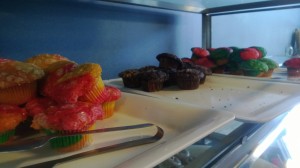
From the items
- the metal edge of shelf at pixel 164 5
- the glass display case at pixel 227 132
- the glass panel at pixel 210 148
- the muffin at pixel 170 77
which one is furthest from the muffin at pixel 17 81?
the metal edge of shelf at pixel 164 5

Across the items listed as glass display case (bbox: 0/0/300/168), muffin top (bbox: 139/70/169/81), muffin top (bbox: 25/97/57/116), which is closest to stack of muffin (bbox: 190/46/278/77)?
glass display case (bbox: 0/0/300/168)

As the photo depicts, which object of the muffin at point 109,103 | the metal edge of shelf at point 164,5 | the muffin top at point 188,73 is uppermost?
the metal edge of shelf at point 164,5

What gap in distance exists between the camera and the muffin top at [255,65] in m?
0.95

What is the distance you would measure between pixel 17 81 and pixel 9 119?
0.07 metres

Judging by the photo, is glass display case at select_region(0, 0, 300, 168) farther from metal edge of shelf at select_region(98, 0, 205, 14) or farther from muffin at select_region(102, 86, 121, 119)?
metal edge of shelf at select_region(98, 0, 205, 14)

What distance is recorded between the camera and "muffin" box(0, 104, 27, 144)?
40 cm

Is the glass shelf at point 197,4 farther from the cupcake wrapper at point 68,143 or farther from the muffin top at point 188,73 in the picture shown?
the cupcake wrapper at point 68,143

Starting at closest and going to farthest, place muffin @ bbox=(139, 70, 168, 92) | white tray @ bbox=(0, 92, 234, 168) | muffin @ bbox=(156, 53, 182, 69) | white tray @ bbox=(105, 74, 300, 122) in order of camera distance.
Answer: white tray @ bbox=(0, 92, 234, 168) < white tray @ bbox=(105, 74, 300, 122) < muffin @ bbox=(139, 70, 168, 92) < muffin @ bbox=(156, 53, 182, 69)

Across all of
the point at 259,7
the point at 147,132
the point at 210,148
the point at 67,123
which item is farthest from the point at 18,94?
the point at 259,7

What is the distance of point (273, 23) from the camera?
2.41 m

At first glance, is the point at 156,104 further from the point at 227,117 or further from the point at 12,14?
the point at 12,14

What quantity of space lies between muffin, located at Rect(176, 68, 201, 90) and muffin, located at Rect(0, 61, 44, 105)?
0.44m

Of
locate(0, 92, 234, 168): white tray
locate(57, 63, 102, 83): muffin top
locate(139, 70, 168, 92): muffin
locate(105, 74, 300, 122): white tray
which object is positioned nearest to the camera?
locate(0, 92, 234, 168): white tray

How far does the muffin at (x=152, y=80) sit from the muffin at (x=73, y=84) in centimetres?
26
